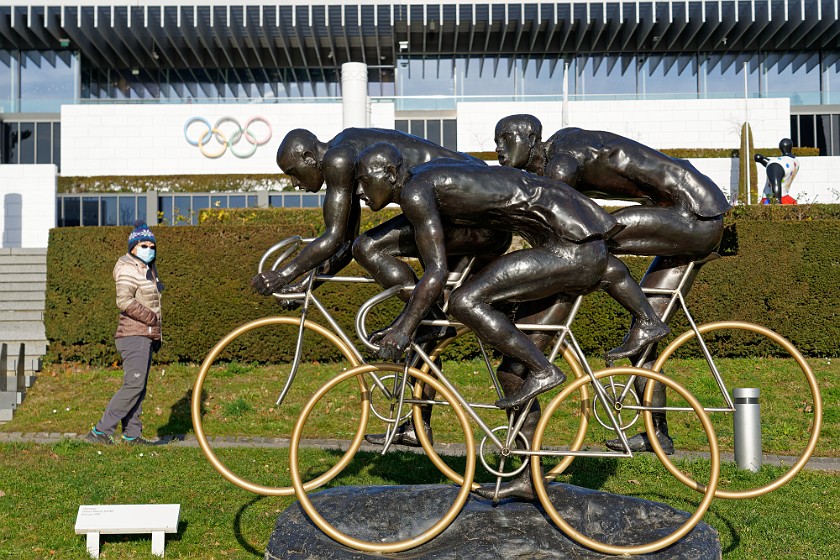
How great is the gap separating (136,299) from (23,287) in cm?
809

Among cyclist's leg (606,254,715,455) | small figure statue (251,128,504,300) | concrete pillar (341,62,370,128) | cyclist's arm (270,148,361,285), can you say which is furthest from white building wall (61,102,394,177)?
cyclist's leg (606,254,715,455)

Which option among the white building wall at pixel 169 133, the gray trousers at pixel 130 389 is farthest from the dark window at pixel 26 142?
the gray trousers at pixel 130 389

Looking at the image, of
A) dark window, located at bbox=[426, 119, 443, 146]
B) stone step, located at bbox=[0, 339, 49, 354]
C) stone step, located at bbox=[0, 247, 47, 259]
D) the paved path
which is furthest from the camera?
dark window, located at bbox=[426, 119, 443, 146]

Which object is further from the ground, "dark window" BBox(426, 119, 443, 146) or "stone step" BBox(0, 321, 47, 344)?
"dark window" BBox(426, 119, 443, 146)

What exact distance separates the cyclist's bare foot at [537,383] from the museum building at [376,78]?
63.4 feet

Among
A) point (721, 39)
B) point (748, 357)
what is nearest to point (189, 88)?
point (721, 39)

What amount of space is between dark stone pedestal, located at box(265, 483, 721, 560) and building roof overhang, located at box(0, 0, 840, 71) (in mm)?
27866

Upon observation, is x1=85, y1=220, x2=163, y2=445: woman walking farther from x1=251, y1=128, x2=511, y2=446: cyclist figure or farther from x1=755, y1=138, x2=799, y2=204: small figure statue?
x1=755, y1=138, x2=799, y2=204: small figure statue

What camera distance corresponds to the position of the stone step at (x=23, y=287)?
1577 centimetres

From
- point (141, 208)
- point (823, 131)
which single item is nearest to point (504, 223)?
point (141, 208)

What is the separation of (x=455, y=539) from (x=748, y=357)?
9342 mm

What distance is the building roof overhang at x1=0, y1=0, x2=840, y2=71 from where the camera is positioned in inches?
1214

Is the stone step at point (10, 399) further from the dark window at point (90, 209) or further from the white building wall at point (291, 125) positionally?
the dark window at point (90, 209)

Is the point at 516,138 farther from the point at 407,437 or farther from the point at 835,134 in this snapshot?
the point at 835,134
